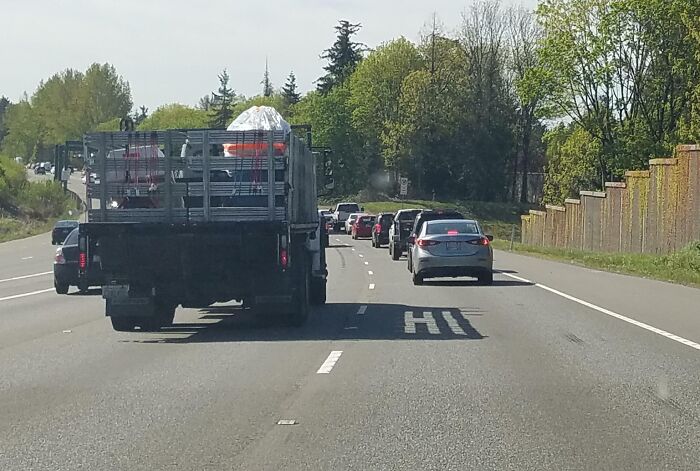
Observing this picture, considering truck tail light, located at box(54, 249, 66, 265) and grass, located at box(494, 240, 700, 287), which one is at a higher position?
truck tail light, located at box(54, 249, 66, 265)

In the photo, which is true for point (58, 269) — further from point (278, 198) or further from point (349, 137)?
point (349, 137)

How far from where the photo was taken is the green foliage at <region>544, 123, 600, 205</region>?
82.3 metres

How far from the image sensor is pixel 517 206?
95.1 meters

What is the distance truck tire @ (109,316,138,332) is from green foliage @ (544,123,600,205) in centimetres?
6002

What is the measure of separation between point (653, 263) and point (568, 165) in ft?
178

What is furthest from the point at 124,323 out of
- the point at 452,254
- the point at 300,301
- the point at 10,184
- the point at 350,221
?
the point at 10,184

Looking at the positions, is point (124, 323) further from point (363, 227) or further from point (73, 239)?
point (363, 227)

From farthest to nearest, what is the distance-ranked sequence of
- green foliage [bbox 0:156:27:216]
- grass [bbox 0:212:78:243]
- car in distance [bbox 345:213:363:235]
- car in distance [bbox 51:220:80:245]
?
green foliage [bbox 0:156:27:216] → car in distance [bbox 345:213:363:235] → grass [bbox 0:212:78:243] → car in distance [bbox 51:220:80:245]

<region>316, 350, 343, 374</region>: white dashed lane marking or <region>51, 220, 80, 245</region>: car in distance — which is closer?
<region>316, 350, 343, 374</region>: white dashed lane marking

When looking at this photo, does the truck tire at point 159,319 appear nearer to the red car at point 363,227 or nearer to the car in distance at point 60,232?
the car in distance at point 60,232

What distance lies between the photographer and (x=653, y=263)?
3628 cm

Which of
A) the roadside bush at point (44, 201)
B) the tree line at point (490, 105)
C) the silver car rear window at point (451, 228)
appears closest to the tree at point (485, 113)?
the tree line at point (490, 105)

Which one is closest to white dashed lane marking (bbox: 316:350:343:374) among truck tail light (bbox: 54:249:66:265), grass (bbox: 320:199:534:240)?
truck tail light (bbox: 54:249:66:265)

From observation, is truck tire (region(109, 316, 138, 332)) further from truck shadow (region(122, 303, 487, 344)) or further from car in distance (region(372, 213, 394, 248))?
car in distance (region(372, 213, 394, 248))
